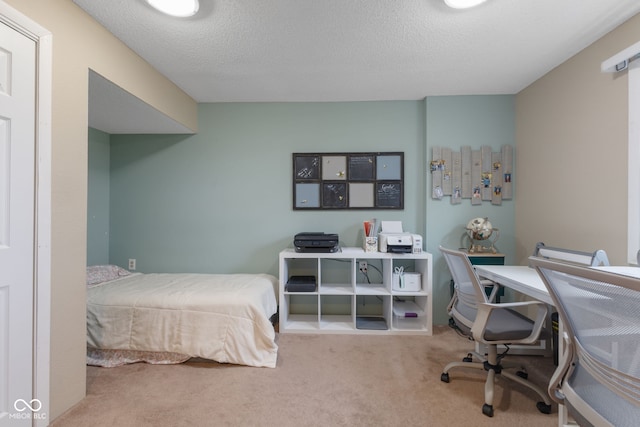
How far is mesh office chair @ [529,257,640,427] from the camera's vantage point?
28.9 inches

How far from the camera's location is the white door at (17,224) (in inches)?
47.4

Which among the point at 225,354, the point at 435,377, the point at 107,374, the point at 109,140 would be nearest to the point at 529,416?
the point at 435,377

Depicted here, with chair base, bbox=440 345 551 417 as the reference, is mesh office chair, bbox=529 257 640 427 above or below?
above

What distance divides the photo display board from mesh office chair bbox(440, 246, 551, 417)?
1.20 m

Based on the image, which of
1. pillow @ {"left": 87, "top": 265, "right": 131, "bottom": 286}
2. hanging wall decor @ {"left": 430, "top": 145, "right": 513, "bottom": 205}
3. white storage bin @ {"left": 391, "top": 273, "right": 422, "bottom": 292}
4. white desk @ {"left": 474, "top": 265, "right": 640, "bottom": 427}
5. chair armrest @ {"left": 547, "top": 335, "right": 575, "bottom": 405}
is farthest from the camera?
hanging wall decor @ {"left": 430, "top": 145, "right": 513, "bottom": 205}

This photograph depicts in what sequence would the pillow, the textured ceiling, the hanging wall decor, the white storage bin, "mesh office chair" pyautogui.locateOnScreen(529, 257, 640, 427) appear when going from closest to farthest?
"mesh office chair" pyautogui.locateOnScreen(529, 257, 640, 427)
the textured ceiling
the pillow
the white storage bin
the hanging wall decor

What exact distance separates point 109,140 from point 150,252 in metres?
1.36

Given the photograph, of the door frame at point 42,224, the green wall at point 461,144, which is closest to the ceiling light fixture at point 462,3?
the green wall at point 461,144

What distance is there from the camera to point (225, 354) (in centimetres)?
196

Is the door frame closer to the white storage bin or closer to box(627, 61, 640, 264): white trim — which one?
the white storage bin

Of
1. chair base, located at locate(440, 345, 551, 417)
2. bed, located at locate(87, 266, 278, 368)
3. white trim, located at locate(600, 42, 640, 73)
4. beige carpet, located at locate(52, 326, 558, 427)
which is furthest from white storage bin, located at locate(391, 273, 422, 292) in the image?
white trim, located at locate(600, 42, 640, 73)

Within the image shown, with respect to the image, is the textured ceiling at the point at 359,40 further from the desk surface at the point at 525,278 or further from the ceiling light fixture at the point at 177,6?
the desk surface at the point at 525,278

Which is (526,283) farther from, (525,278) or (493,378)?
(493,378)

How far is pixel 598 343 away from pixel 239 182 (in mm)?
2830
